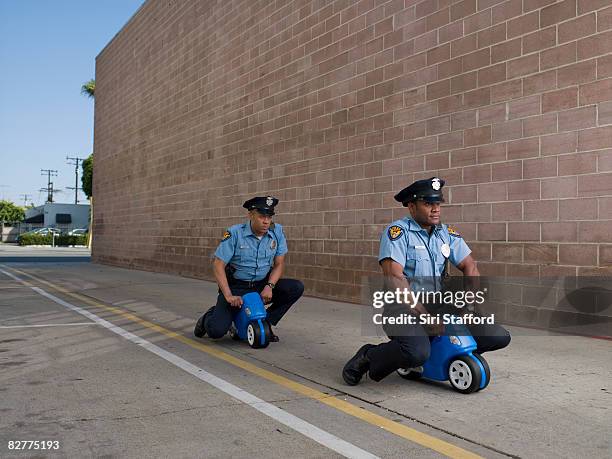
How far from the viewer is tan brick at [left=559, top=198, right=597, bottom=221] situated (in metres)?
6.94

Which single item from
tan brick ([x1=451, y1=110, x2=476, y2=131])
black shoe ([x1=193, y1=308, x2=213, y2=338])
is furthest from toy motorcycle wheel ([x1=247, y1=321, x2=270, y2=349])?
tan brick ([x1=451, y1=110, x2=476, y2=131])

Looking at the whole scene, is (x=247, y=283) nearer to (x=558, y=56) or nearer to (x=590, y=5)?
(x=558, y=56)

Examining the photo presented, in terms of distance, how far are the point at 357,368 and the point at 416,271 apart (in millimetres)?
834

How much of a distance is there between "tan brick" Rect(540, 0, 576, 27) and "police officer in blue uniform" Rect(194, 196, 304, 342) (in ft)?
13.3

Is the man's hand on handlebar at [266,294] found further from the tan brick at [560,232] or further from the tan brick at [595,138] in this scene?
the tan brick at [595,138]

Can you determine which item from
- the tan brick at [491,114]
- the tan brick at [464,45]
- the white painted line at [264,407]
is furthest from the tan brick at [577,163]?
the white painted line at [264,407]

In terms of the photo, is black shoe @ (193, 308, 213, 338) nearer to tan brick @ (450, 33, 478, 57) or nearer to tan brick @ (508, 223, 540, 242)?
tan brick @ (508, 223, 540, 242)

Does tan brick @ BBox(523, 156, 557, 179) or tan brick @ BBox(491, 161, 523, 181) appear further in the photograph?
tan brick @ BBox(491, 161, 523, 181)

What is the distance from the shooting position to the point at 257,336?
6.12 meters

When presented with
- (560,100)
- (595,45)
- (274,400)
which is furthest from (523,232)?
(274,400)

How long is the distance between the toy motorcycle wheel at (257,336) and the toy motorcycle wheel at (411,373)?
160 centimetres

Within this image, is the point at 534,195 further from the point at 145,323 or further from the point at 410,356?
the point at 145,323

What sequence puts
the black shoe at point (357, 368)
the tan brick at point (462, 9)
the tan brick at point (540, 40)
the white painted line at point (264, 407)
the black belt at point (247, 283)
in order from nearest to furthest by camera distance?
the white painted line at point (264, 407) → the black shoe at point (357, 368) → the black belt at point (247, 283) → the tan brick at point (540, 40) → the tan brick at point (462, 9)

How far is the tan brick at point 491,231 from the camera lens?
795 centimetres
